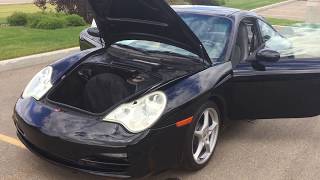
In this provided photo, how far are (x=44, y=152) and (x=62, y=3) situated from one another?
10130 millimetres

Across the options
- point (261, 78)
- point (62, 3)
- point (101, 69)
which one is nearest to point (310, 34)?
point (261, 78)

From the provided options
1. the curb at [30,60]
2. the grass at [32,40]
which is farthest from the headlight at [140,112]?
the grass at [32,40]

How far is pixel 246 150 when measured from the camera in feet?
14.7

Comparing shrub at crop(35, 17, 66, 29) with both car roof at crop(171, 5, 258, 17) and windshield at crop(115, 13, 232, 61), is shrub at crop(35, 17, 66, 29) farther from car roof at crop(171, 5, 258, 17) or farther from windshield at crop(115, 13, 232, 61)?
windshield at crop(115, 13, 232, 61)

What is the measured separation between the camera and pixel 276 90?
4438 millimetres

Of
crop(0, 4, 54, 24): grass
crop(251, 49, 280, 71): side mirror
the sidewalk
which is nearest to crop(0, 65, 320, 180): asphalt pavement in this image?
crop(251, 49, 280, 71): side mirror

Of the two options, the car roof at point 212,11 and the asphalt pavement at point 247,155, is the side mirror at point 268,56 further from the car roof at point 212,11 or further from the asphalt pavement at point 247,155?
the asphalt pavement at point 247,155

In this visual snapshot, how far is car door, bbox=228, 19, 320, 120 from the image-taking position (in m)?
4.38

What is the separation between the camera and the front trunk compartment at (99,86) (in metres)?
3.91

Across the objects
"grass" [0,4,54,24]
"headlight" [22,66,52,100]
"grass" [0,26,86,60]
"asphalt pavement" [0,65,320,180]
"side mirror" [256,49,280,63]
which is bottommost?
"grass" [0,4,54,24]

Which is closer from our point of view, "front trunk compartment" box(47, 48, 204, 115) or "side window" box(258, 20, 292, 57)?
"front trunk compartment" box(47, 48, 204, 115)

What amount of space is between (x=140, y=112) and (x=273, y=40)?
95.9 inches

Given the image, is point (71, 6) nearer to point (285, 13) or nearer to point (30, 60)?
point (30, 60)

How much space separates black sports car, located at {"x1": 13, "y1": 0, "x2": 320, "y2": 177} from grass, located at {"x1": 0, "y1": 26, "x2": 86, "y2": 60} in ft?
12.9
